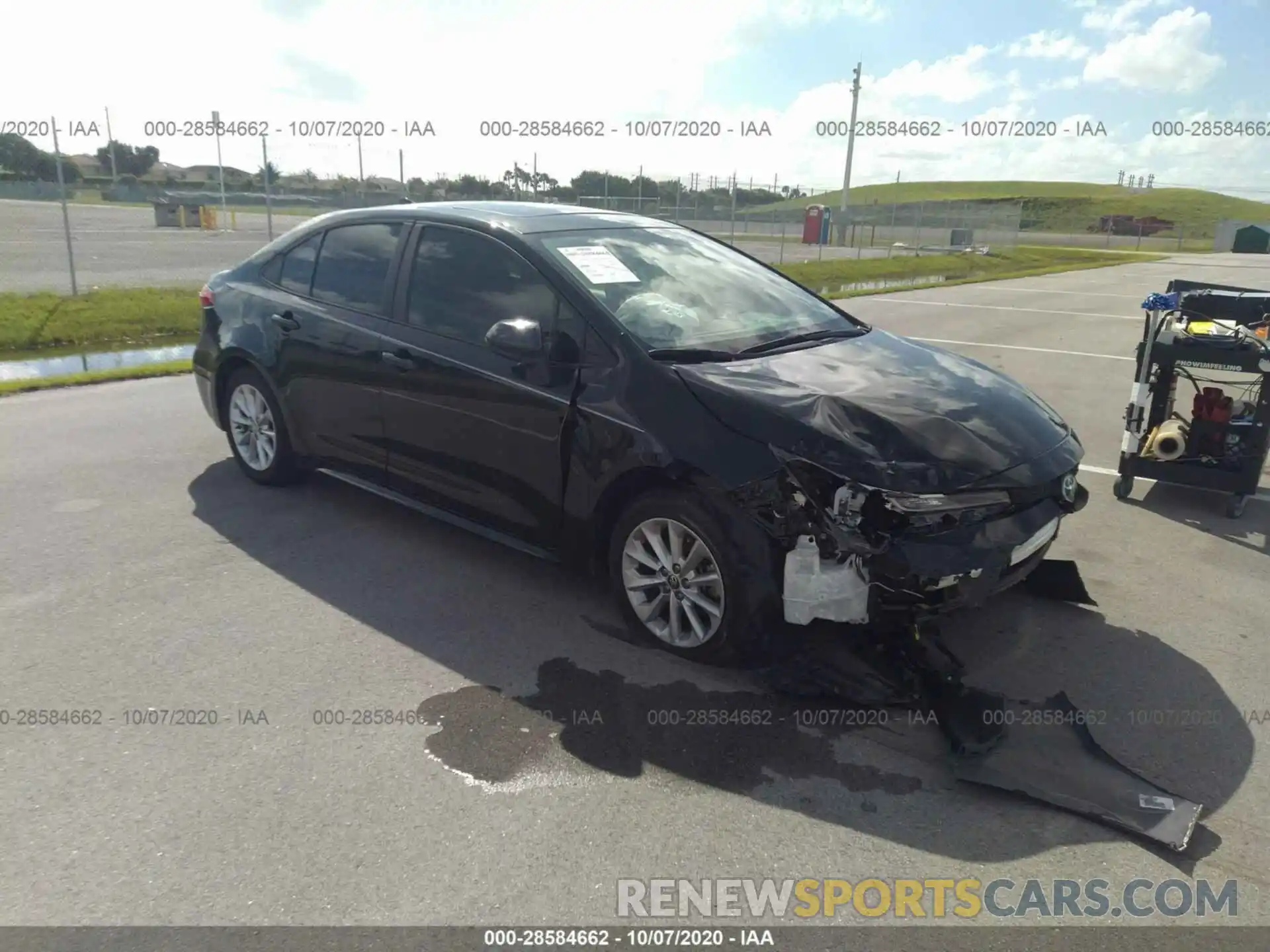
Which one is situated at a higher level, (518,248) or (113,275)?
(518,248)

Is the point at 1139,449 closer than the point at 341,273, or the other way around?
the point at 341,273

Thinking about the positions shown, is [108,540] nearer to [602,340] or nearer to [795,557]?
[602,340]

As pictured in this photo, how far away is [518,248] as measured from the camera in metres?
4.43

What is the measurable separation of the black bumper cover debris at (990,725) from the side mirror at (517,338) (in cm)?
169

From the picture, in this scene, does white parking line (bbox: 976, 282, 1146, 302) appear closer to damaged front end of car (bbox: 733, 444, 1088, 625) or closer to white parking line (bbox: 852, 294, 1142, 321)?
white parking line (bbox: 852, 294, 1142, 321)

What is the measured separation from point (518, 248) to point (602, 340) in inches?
29.9

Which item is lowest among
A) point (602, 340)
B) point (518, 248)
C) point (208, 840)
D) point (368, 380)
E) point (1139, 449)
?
point (208, 840)

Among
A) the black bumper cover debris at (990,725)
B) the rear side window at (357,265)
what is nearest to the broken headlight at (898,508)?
the black bumper cover debris at (990,725)

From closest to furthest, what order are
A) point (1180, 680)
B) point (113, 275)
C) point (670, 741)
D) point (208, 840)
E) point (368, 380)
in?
point (208, 840), point (670, 741), point (1180, 680), point (368, 380), point (113, 275)

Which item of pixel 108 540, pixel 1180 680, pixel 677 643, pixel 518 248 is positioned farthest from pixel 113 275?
pixel 1180 680

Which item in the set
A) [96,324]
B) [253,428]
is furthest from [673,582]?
[96,324]

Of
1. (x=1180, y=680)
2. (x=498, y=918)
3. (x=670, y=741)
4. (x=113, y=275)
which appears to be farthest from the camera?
(x=113, y=275)

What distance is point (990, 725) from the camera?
3.36 m

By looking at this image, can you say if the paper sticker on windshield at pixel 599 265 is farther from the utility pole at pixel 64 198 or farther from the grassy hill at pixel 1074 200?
the grassy hill at pixel 1074 200
